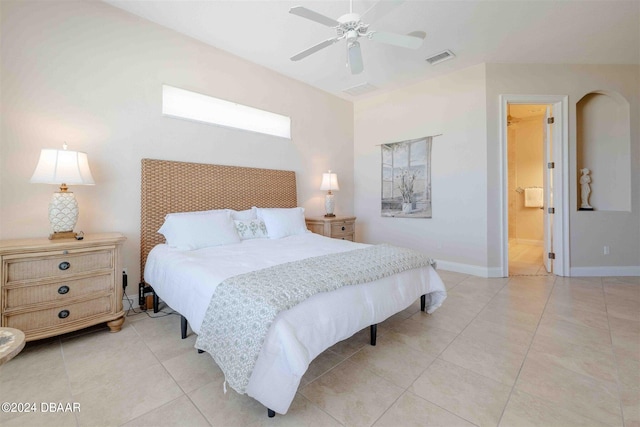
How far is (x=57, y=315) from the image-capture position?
6.42ft

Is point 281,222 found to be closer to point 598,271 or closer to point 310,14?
point 310,14

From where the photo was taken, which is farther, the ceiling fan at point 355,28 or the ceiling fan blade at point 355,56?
the ceiling fan blade at point 355,56

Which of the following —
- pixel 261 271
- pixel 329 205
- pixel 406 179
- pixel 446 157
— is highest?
pixel 446 157

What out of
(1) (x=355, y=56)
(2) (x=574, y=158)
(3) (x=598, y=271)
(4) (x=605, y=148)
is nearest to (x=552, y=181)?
(2) (x=574, y=158)

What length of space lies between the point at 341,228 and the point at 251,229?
1608mm

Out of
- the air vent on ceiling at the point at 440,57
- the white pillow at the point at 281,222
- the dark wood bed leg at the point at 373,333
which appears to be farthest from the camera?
the air vent on ceiling at the point at 440,57

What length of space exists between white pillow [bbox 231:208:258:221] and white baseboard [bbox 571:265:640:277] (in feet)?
14.4

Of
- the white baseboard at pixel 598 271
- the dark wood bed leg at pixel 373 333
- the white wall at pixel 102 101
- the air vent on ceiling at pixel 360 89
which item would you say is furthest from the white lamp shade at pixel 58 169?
the white baseboard at pixel 598 271

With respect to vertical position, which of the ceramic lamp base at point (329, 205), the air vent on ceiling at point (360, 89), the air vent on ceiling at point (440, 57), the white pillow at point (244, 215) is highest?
the air vent on ceiling at point (360, 89)

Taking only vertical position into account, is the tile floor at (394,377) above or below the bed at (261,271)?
below

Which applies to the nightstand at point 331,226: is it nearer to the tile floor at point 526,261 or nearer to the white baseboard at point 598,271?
the white baseboard at point 598,271

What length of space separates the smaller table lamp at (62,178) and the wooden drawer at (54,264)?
0.24 meters

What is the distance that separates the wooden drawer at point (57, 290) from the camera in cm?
181

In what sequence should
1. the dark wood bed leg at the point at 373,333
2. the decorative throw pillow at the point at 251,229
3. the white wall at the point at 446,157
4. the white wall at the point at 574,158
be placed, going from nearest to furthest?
1. the dark wood bed leg at the point at 373,333
2. the decorative throw pillow at the point at 251,229
3. the white wall at the point at 574,158
4. the white wall at the point at 446,157
